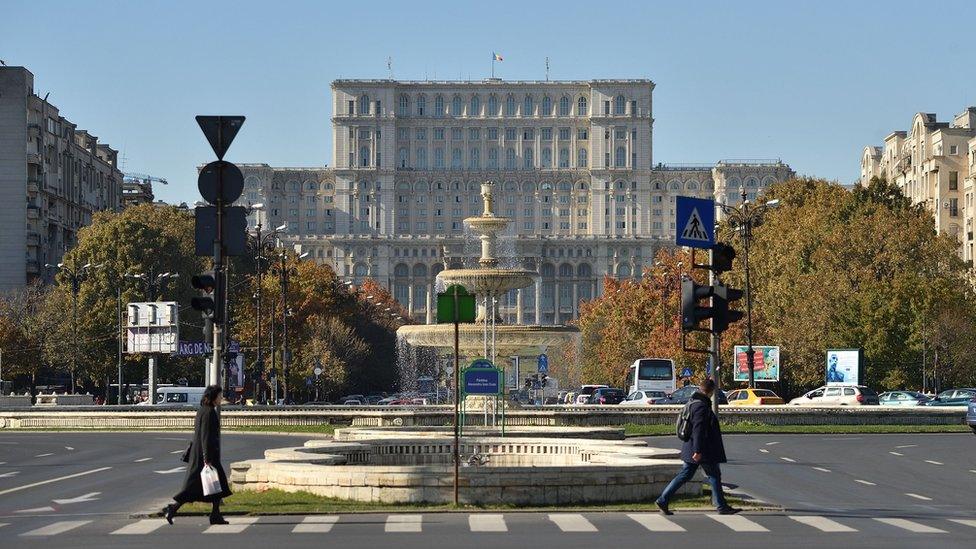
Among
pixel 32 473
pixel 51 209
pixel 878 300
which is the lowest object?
pixel 32 473

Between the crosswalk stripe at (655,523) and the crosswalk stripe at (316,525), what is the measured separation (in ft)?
11.7

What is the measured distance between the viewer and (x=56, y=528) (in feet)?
Result: 64.1

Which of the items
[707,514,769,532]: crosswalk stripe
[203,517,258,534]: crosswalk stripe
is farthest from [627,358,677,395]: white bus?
[203,517,258,534]: crosswalk stripe

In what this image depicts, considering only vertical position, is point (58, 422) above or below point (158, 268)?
below

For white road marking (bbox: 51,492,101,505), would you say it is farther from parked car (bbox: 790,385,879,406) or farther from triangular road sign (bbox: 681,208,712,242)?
parked car (bbox: 790,385,879,406)

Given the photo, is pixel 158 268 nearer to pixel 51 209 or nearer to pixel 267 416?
pixel 51 209

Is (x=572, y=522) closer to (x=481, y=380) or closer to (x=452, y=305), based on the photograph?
(x=452, y=305)

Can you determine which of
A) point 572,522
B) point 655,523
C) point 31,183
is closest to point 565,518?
point 572,522

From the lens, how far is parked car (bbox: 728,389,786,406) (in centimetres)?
6675

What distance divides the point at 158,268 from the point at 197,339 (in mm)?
4861

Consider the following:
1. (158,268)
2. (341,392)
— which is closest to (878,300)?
(158,268)

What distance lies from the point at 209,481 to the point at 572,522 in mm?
4189

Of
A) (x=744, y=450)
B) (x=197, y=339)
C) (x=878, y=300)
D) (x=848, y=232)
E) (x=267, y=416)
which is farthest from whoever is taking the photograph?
(x=197, y=339)

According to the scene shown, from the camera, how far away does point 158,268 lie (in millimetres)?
94562
